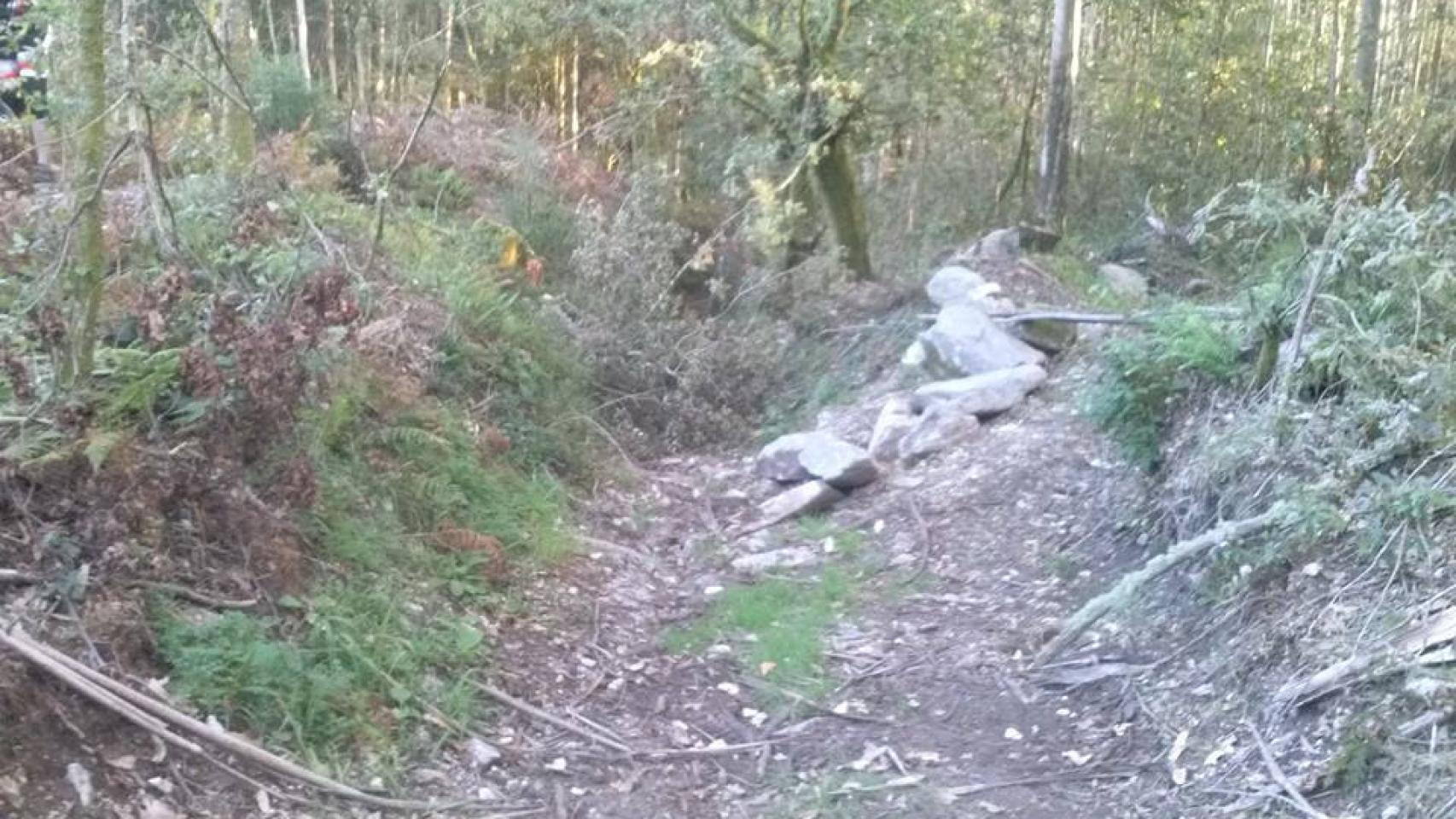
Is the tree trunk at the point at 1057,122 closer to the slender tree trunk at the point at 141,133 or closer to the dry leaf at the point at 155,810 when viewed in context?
the slender tree trunk at the point at 141,133

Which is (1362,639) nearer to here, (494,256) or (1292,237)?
(1292,237)

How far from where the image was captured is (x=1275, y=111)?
43.9 feet

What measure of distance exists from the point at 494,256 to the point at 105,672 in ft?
20.7

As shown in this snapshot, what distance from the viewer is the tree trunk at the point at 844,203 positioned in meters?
12.2

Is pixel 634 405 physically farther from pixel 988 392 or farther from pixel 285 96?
pixel 285 96

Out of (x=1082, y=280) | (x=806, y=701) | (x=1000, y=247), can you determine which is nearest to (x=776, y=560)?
(x=806, y=701)

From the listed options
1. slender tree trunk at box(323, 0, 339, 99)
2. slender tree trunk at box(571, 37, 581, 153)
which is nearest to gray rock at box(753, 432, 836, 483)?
slender tree trunk at box(323, 0, 339, 99)

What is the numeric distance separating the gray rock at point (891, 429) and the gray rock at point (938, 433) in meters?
0.05

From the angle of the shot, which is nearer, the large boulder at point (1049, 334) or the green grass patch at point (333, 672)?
the green grass patch at point (333, 672)

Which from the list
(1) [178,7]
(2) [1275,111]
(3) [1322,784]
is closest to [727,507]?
(3) [1322,784]

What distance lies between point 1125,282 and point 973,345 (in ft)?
7.93

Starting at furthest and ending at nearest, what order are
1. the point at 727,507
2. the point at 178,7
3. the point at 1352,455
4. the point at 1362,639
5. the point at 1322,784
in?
1. the point at 178,7
2. the point at 727,507
3. the point at 1352,455
4. the point at 1362,639
5. the point at 1322,784

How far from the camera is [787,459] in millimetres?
8305

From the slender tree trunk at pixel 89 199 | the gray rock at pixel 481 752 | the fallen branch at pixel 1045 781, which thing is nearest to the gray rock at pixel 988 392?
the fallen branch at pixel 1045 781
